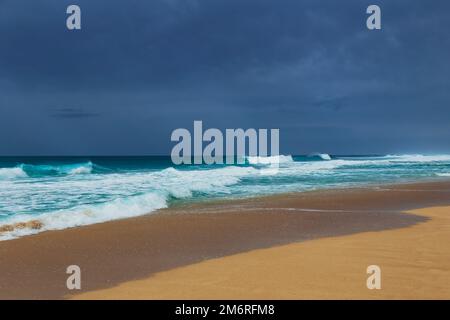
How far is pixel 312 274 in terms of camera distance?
5473 mm

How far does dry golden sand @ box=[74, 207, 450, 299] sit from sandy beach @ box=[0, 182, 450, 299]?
12 mm

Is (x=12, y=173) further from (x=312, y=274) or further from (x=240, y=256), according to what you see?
(x=312, y=274)

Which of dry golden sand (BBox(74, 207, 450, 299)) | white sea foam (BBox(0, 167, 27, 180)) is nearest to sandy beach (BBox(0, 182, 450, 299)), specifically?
dry golden sand (BBox(74, 207, 450, 299))

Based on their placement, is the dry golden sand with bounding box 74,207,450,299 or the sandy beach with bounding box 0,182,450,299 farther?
the sandy beach with bounding box 0,182,450,299

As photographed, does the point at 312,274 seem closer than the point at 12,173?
Yes

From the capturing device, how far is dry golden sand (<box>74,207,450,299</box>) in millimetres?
4781

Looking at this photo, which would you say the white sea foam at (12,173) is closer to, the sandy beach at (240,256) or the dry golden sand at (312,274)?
the sandy beach at (240,256)

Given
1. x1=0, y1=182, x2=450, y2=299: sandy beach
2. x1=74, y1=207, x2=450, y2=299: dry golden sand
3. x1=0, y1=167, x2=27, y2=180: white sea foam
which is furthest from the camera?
x1=0, y1=167, x2=27, y2=180: white sea foam

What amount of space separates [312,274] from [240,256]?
1.48 m

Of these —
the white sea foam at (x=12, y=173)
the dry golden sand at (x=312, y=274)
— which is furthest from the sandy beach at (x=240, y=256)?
the white sea foam at (x=12, y=173)

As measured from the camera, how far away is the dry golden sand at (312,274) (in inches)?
188

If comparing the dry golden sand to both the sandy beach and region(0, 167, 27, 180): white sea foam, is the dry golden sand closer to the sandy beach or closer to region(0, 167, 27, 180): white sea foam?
the sandy beach

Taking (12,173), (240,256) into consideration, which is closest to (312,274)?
(240,256)
